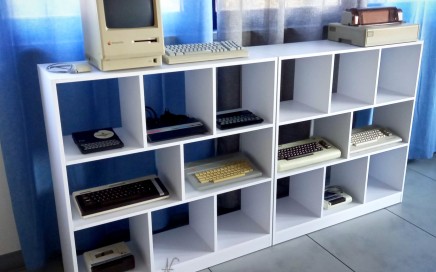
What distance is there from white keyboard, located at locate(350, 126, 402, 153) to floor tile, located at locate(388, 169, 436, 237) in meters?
0.40

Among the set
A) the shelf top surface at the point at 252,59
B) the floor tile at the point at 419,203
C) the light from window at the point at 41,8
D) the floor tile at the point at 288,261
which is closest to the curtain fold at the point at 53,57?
the light from window at the point at 41,8

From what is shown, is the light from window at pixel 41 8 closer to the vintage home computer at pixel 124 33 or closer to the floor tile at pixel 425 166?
the vintage home computer at pixel 124 33

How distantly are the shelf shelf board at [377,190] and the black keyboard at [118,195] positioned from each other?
123cm

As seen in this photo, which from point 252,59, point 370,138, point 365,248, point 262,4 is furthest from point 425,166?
point 252,59

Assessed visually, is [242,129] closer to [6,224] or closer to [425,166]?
[6,224]

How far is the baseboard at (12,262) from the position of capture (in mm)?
1982

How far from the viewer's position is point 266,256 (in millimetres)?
2061

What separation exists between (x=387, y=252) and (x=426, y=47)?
1382 mm

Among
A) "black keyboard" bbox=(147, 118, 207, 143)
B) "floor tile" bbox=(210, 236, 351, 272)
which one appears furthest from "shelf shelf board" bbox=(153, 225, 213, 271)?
"black keyboard" bbox=(147, 118, 207, 143)

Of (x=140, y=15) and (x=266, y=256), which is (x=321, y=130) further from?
(x=140, y=15)

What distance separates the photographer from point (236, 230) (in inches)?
84.7

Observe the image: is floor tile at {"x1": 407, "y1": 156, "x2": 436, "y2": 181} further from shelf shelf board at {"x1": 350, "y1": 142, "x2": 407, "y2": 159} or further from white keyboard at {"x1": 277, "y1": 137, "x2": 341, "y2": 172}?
white keyboard at {"x1": 277, "y1": 137, "x2": 341, "y2": 172}

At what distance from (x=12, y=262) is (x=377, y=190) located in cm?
194

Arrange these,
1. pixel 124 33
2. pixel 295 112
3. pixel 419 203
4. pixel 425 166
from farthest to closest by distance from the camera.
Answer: pixel 425 166 < pixel 419 203 < pixel 295 112 < pixel 124 33
